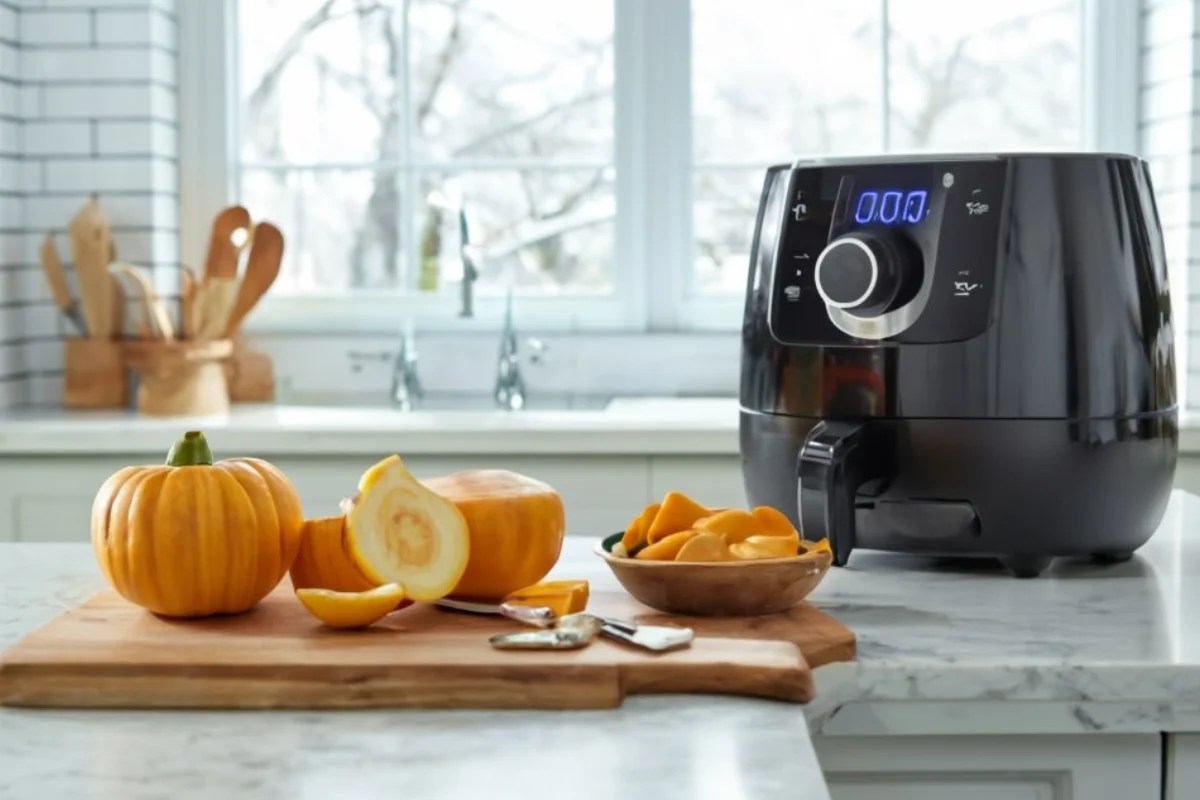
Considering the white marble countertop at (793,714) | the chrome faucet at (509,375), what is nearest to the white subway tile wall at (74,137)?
the chrome faucet at (509,375)

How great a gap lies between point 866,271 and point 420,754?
56cm

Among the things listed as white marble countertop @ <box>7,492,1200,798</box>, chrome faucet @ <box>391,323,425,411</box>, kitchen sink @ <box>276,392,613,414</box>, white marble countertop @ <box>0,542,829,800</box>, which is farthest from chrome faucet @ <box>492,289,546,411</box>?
white marble countertop @ <box>0,542,829,800</box>

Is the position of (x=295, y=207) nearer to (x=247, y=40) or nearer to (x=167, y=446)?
(x=247, y=40)

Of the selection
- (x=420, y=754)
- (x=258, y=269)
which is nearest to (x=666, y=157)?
(x=258, y=269)

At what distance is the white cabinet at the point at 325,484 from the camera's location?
7.77ft

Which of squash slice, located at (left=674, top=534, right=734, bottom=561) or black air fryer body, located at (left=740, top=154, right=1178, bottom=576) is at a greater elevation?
black air fryer body, located at (left=740, top=154, right=1178, bottom=576)

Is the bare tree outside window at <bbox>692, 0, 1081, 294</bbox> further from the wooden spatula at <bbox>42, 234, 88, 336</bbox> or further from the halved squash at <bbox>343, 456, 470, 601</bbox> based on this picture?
the halved squash at <bbox>343, 456, 470, 601</bbox>

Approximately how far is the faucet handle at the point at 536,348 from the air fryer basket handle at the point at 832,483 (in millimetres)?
1765

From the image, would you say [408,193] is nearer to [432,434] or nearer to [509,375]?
[509,375]

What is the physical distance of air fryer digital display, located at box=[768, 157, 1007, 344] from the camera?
1.20m

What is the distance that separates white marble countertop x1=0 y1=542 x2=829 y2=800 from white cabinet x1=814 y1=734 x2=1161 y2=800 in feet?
0.44

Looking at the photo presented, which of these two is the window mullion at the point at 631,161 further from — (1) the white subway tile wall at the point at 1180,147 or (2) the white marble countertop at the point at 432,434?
(1) the white subway tile wall at the point at 1180,147

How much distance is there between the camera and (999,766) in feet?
3.22

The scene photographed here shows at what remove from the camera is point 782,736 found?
0.82 meters
